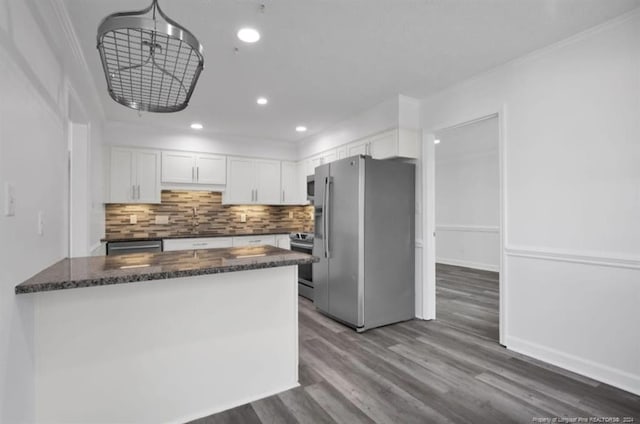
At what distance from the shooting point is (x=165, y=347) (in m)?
1.86

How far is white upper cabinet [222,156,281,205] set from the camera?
5.25 meters

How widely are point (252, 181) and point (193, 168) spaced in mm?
961

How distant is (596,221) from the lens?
7.72ft

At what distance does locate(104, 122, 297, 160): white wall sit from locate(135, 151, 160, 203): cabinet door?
156mm

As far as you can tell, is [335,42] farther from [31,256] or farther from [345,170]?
[31,256]

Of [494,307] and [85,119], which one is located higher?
[85,119]

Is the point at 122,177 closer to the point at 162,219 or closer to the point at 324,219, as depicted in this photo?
the point at 162,219

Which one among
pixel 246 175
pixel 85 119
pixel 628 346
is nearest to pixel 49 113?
pixel 85 119

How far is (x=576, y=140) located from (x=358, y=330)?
2.54m

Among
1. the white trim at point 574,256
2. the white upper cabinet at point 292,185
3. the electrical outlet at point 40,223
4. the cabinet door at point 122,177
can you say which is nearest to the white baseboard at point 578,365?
the white trim at point 574,256

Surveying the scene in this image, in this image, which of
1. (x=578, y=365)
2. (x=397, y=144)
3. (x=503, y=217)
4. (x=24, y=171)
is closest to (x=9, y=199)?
(x=24, y=171)

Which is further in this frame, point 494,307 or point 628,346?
point 494,307

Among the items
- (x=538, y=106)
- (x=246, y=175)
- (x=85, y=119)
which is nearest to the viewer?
(x=538, y=106)

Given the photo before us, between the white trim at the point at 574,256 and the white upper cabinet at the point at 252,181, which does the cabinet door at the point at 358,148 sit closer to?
the white upper cabinet at the point at 252,181
